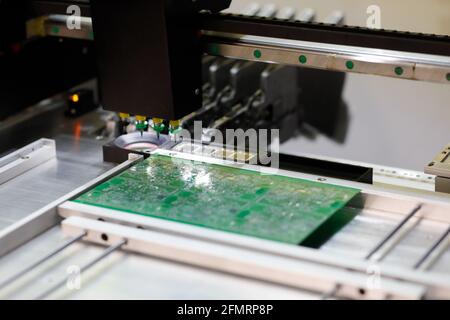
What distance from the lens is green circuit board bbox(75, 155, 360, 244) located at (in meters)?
2.23

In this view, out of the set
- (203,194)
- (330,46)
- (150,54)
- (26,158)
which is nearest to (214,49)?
(150,54)

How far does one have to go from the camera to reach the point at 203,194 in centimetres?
240

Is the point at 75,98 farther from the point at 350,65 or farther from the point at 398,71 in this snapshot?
the point at 398,71

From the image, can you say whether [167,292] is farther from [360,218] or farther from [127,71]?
[127,71]

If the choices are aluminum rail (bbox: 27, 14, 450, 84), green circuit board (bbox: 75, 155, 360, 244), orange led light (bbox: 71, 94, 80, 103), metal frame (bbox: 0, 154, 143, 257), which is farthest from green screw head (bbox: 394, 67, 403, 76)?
orange led light (bbox: 71, 94, 80, 103)

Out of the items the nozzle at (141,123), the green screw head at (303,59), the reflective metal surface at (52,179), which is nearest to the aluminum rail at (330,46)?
the green screw head at (303,59)

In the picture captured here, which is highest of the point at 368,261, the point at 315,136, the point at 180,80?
the point at 180,80

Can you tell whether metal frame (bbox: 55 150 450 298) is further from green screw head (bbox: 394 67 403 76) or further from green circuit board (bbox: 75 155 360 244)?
green screw head (bbox: 394 67 403 76)

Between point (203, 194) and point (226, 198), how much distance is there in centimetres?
7

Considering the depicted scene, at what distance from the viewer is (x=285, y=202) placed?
234 centimetres

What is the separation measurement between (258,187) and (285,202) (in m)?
0.13

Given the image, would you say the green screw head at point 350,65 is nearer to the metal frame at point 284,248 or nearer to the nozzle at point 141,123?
the metal frame at point 284,248
